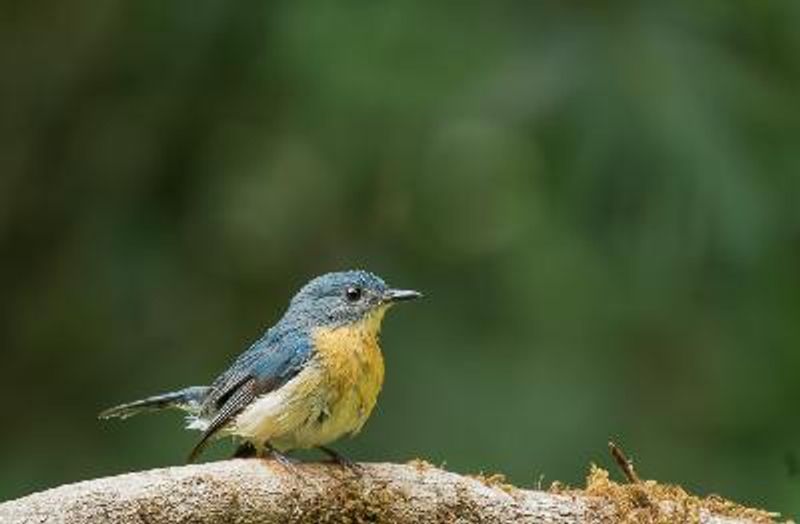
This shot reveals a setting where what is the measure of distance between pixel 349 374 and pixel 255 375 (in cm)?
27

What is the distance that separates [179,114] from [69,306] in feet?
3.54

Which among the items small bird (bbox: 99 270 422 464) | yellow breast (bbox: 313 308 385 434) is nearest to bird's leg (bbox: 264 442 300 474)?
small bird (bbox: 99 270 422 464)

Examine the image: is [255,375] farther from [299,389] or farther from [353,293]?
[353,293]

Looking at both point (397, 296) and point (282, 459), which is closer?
point (282, 459)

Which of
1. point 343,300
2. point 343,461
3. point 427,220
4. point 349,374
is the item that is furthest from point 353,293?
point 427,220

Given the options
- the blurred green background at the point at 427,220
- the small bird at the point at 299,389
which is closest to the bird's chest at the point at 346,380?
the small bird at the point at 299,389

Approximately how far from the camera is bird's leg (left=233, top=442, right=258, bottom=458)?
5.45 meters

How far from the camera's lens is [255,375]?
5.54 m

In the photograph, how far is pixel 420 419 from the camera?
9.07m

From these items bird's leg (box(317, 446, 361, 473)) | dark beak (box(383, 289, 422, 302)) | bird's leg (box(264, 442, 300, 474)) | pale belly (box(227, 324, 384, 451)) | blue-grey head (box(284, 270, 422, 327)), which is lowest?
bird's leg (box(264, 442, 300, 474))

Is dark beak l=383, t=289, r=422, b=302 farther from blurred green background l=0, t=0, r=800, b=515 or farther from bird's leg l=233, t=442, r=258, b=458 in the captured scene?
blurred green background l=0, t=0, r=800, b=515

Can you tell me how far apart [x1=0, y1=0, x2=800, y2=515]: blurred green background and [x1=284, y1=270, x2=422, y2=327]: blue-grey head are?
266 cm

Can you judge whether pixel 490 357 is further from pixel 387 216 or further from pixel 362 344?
pixel 362 344

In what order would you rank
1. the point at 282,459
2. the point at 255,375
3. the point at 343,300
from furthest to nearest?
the point at 343,300 < the point at 255,375 < the point at 282,459
